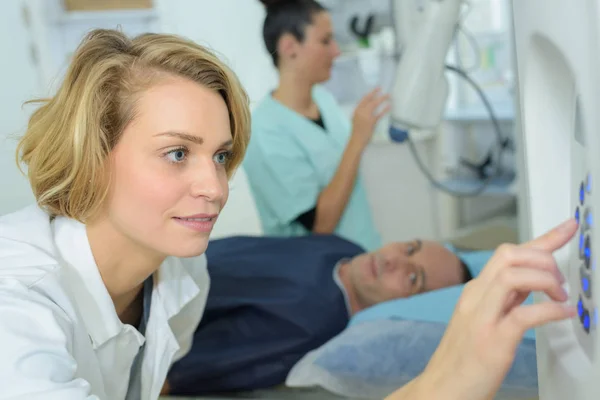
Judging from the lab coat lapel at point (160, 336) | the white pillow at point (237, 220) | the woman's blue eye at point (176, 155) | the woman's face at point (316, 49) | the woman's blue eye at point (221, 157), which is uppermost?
the woman's face at point (316, 49)

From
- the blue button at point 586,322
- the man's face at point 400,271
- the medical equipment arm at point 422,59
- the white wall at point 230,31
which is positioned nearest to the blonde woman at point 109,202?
the blue button at point 586,322

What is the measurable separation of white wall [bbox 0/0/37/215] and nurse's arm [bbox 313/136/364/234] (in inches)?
30.5

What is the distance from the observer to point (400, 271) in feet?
5.32

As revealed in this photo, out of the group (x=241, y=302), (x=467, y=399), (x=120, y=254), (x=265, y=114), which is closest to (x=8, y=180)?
(x=265, y=114)

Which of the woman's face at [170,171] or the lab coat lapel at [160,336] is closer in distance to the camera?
the woman's face at [170,171]

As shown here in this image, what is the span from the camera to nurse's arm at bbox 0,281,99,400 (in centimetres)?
59

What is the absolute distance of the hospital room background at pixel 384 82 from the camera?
2.40 metres

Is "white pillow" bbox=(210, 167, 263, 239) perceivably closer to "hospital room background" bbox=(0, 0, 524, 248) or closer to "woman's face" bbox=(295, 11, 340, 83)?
"hospital room background" bbox=(0, 0, 524, 248)

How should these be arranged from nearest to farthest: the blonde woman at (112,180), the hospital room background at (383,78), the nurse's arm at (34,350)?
the nurse's arm at (34,350), the blonde woman at (112,180), the hospital room background at (383,78)

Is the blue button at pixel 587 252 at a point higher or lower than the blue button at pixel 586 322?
higher

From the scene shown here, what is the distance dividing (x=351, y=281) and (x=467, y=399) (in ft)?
3.37

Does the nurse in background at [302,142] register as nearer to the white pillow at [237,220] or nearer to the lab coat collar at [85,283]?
the white pillow at [237,220]

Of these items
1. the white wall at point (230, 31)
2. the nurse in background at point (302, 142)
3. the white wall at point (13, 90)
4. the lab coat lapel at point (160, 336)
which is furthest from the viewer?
the white wall at point (230, 31)

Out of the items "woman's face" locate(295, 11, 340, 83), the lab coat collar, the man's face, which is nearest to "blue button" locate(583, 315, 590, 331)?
the lab coat collar
